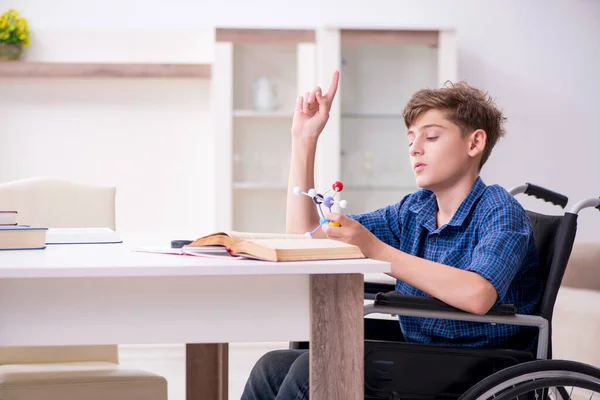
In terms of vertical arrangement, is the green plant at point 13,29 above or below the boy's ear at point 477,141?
above

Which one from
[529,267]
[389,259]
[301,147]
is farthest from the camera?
[301,147]

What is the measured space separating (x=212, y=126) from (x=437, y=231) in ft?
8.42

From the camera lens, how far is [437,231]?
162 cm

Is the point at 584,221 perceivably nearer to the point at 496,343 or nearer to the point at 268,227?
the point at 268,227

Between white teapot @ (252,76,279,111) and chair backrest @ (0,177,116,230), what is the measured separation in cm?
166

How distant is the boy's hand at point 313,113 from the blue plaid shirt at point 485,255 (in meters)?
0.30

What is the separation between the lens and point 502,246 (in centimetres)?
143

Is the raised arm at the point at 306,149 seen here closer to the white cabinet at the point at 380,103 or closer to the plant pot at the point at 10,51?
the white cabinet at the point at 380,103

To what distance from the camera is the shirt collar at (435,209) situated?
1587 mm

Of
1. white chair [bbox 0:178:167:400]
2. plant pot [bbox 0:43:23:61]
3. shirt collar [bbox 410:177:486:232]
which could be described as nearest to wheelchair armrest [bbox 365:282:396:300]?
shirt collar [bbox 410:177:486:232]

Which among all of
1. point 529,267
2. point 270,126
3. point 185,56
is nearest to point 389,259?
point 529,267

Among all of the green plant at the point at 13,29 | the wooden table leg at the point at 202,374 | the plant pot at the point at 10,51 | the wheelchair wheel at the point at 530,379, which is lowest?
the wooden table leg at the point at 202,374

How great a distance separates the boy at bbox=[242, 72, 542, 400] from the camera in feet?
4.61

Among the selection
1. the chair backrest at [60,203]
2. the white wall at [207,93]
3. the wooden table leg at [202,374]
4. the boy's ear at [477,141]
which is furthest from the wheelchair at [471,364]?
the white wall at [207,93]
